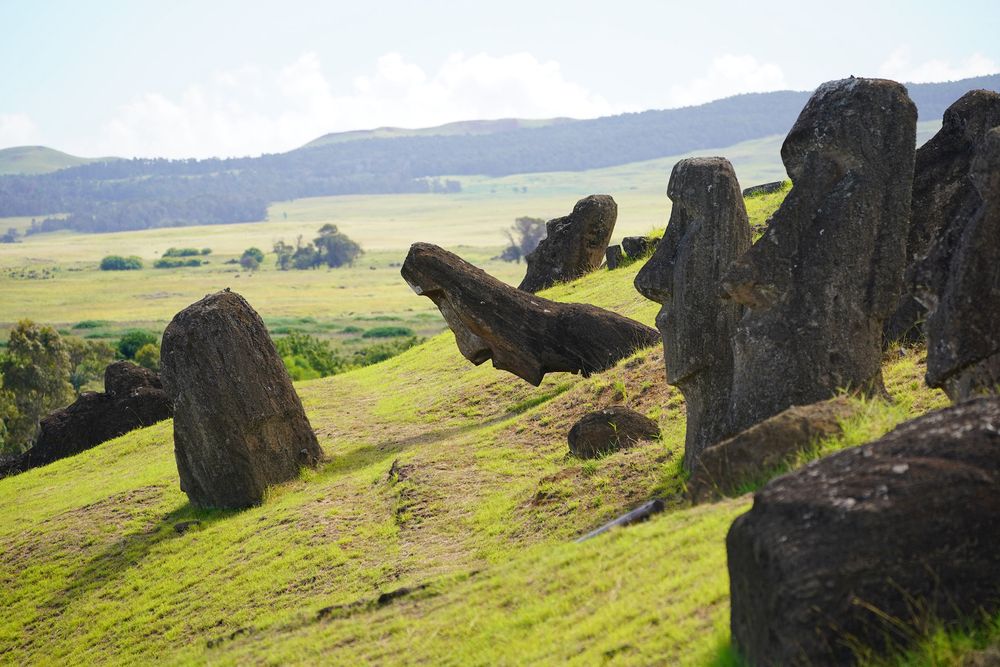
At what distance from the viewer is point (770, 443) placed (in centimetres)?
1109

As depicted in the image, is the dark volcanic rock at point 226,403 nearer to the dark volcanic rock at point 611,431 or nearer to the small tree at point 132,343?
the dark volcanic rock at point 611,431

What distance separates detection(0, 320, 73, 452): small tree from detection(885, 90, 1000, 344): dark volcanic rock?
52630 millimetres

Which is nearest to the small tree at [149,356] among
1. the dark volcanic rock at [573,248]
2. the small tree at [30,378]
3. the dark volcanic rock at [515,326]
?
the small tree at [30,378]

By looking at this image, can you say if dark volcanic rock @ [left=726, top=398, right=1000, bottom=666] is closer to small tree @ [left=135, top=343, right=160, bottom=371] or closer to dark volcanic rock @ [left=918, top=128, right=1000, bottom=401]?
dark volcanic rock @ [left=918, top=128, right=1000, bottom=401]

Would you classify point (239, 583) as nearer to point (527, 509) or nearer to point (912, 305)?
point (527, 509)

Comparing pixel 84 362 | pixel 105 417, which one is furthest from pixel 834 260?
pixel 84 362

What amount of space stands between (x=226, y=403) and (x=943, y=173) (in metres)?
12.2

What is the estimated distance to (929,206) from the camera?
620 inches

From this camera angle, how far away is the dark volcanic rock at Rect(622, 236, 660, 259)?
4016 centimetres

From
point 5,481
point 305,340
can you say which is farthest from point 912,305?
point 305,340

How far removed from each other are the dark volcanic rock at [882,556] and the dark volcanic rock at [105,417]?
28.2 metres

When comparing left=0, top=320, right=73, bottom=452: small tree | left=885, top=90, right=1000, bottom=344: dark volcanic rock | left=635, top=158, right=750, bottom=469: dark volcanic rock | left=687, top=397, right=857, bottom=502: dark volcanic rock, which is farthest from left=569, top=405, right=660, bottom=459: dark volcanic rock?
left=0, top=320, right=73, bottom=452: small tree

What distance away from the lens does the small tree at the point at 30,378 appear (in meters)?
61.0

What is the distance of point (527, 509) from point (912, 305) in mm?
5881
